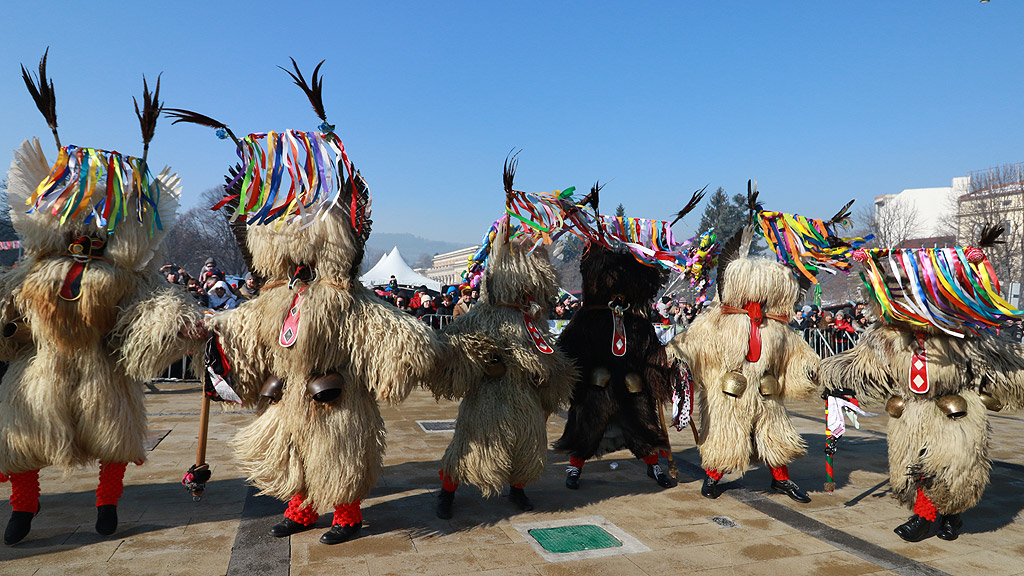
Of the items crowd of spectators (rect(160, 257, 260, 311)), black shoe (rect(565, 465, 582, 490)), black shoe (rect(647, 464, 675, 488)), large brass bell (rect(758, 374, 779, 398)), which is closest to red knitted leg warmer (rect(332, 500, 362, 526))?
black shoe (rect(565, 465, 582, 490))

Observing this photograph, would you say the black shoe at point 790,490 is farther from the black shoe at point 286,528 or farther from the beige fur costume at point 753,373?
the black shoe at point 286,528

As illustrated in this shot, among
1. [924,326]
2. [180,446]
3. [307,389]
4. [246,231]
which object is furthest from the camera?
[180,446]

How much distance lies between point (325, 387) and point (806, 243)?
3951 millimetres

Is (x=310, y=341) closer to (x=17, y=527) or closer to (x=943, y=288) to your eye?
(x=17, y=527)

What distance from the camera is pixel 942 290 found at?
4.09 metres

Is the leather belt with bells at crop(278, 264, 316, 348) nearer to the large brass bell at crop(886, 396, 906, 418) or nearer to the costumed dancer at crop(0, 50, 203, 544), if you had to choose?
the costumed dancer at crop(0, 50, 203, 544)

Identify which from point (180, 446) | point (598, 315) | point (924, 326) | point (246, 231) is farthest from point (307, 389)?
point (924, 326)

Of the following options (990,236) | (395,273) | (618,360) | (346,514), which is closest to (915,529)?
(990,236)

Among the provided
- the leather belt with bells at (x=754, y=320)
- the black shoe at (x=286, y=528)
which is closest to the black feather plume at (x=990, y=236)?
the leather belt with bells at (x=754, y=320)

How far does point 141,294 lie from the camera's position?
386 cm

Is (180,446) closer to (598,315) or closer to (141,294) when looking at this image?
(141,294)

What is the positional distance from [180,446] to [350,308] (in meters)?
3.53

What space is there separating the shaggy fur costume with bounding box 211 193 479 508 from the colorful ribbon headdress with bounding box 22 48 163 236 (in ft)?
2.79

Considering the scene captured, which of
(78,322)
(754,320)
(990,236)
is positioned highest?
(990,236)
